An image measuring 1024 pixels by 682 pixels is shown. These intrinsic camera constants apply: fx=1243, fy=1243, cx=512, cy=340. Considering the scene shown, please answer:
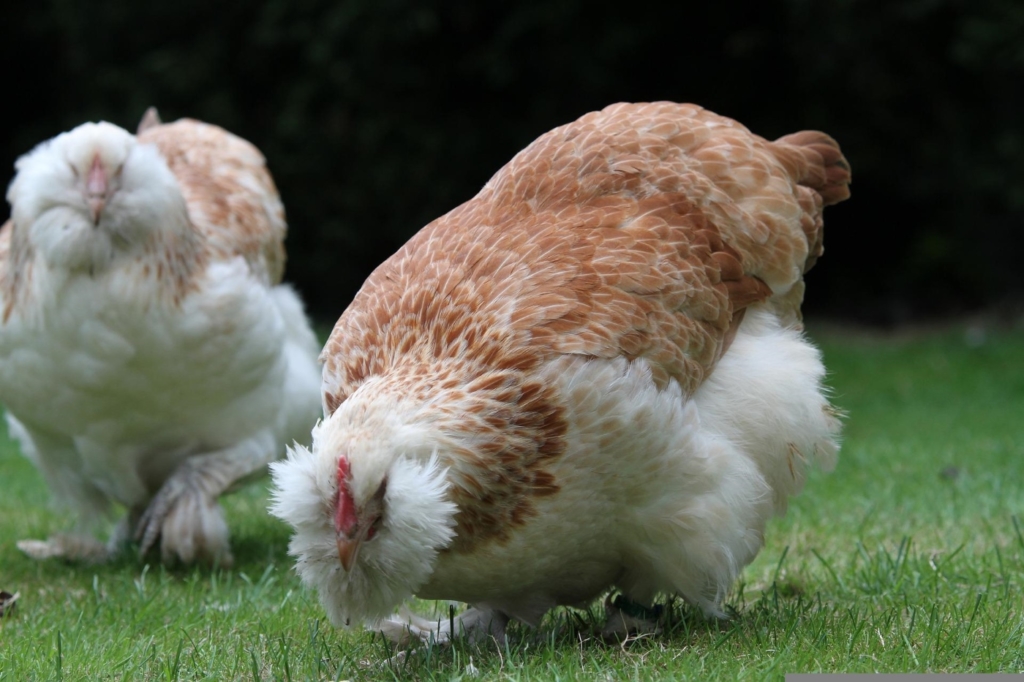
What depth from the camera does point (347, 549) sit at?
2.97 m

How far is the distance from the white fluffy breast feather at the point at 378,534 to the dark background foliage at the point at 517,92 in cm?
855

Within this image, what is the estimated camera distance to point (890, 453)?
22.9ft

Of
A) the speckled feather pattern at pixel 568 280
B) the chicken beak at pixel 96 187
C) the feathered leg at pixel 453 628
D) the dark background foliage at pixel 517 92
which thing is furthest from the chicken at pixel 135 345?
the dark background foliage at pixel 517 92

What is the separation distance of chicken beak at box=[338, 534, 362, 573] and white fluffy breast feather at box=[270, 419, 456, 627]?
0.05m

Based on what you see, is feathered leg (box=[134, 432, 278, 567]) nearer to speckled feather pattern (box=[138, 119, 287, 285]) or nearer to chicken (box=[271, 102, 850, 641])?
speckled feather pattern (box=[138, 119, 287, 285])

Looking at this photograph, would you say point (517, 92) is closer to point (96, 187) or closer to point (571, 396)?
point (96, 187)

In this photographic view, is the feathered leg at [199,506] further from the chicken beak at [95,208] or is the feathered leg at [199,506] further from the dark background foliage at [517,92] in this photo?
the dark background foliage at [517,92]

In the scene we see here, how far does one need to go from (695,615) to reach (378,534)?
1.15 m

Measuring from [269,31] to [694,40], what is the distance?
13.1 ft

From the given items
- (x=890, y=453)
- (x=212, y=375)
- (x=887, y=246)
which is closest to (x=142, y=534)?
(x=212, y=375)

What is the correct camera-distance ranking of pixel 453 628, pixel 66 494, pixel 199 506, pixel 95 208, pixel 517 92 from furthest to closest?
1. pixel 517 92
2. pixel 66 494
3. pixel 199 506
4. pixel 95 208
5. pixel 453 628

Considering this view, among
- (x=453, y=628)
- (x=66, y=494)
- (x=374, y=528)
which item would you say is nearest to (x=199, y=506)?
(x=66, y=494)

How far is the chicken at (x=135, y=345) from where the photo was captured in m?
4.70

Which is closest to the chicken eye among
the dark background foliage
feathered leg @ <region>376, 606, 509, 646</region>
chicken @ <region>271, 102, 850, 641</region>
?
chicken @ <region>271, 102, 850, 641</region>
